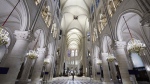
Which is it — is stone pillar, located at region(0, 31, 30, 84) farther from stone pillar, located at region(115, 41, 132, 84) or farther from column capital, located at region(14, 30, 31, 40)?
stone pillar, located at region(115, 41, 132, 84)

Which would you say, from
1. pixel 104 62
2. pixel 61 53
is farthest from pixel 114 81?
pixel 61 53

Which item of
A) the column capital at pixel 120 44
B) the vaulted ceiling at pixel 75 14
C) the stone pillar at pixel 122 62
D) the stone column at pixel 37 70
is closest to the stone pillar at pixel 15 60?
the stone column at pixel 37 70

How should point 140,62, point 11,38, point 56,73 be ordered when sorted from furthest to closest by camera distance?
point 56,73 < point 140,62 < point 11,38

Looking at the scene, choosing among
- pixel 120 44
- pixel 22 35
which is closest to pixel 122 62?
pixel 120 44

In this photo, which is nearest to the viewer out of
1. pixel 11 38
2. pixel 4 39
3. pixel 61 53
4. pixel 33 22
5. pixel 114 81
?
pixel 4 39

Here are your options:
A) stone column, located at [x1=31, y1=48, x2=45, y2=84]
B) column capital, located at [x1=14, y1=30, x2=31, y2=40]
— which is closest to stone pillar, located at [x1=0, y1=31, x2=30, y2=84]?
column capital, located at [x1=14, y1=30, x2=31, y2=40]

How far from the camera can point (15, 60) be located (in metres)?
4.67

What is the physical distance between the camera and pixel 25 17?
5566mm

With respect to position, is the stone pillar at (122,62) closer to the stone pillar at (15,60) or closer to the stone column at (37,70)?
the stone pillar at (15,60)

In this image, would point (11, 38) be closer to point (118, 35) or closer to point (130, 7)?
point (118, 35)

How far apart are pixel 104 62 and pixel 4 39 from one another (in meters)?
9.77

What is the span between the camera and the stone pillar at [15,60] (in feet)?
13.9

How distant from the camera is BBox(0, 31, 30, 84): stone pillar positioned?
4234 mm

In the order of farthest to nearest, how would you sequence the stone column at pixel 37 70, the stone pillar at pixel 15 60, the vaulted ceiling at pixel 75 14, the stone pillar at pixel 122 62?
the vaulted ceiling at pixel 75 14 → the stone column at pixel 37 70 → the stone pillar at pixel 122 62 → the stone pillar at pixel 15 60
